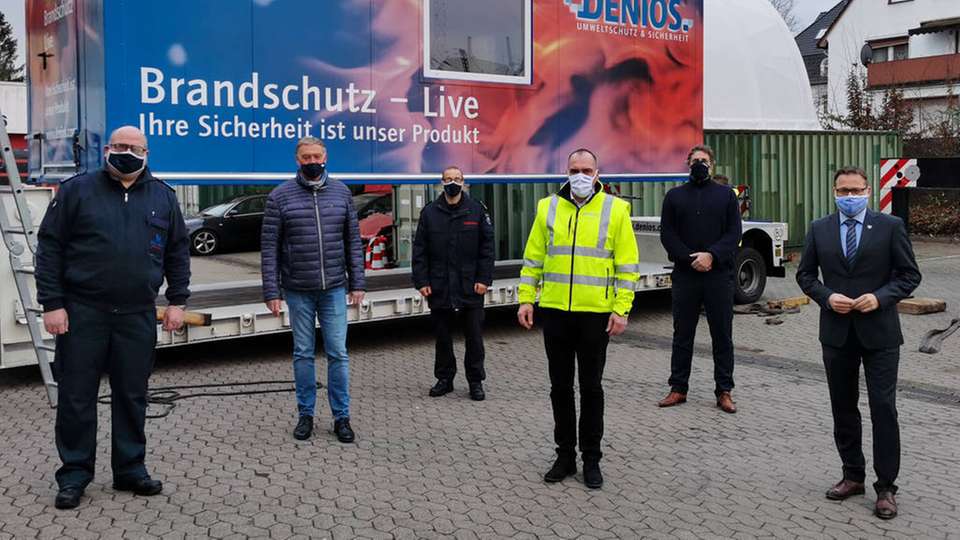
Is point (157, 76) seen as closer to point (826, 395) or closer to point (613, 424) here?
point (613, 424)

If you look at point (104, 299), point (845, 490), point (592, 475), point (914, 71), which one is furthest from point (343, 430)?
point (914, 71)

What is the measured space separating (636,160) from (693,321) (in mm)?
4487

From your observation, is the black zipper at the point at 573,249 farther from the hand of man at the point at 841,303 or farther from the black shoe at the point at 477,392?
the black shoe at the point at 477,392

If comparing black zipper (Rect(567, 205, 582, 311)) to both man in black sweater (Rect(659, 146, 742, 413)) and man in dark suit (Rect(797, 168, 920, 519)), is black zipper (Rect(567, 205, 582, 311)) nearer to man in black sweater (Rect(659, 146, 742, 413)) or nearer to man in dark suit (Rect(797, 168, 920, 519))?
man in dark suit (Rect(797, 168, 920, 519))

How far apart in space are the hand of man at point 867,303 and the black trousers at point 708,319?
7.71 feet

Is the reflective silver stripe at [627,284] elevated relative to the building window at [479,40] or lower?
lower

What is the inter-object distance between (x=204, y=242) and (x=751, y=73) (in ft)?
35.2

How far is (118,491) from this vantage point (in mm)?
5484

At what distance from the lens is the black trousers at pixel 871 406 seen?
5242 mm

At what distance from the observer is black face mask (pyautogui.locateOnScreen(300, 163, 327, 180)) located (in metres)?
6.46

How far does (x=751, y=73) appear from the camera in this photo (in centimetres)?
1947

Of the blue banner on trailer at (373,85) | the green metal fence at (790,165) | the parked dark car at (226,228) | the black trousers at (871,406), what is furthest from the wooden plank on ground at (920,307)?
the parked dark car at (226,228)

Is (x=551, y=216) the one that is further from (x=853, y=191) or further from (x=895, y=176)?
(x=895, y=176)

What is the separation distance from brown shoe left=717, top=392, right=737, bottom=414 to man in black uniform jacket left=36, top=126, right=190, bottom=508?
3.98 metres
